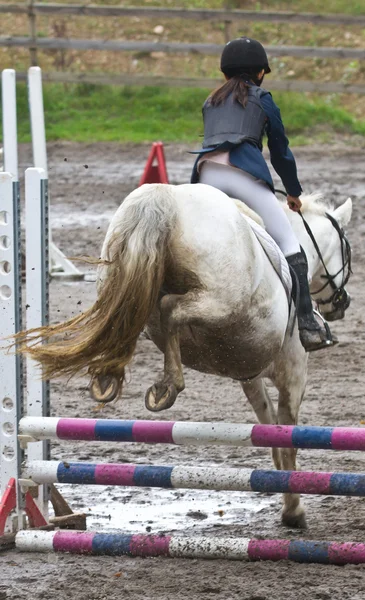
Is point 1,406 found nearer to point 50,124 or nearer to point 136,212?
point 136,212

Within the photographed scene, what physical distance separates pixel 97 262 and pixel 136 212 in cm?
22

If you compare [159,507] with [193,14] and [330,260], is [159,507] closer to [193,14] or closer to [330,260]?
[330,260]

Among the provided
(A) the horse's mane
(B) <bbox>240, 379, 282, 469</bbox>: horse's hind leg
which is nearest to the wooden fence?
(A) the horse's mane

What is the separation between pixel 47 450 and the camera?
4480 mm

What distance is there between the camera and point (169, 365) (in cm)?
374

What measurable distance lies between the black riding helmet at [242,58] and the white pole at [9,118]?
2615 mm

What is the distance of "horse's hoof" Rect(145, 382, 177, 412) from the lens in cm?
363

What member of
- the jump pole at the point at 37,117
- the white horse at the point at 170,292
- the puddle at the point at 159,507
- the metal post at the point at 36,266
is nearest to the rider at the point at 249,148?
the white horse at the point at 170,292

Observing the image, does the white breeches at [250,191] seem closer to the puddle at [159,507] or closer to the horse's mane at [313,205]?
the horse's mane at [313,205]

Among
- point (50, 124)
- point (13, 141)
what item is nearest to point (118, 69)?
point (50, 124)

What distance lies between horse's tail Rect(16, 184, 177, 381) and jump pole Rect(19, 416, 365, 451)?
0.21m

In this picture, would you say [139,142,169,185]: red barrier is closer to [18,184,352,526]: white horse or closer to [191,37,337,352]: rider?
[191,37,337,352]: rider

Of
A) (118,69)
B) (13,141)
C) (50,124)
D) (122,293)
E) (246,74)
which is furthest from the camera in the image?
(118,69)

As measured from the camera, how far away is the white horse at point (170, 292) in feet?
12.4
